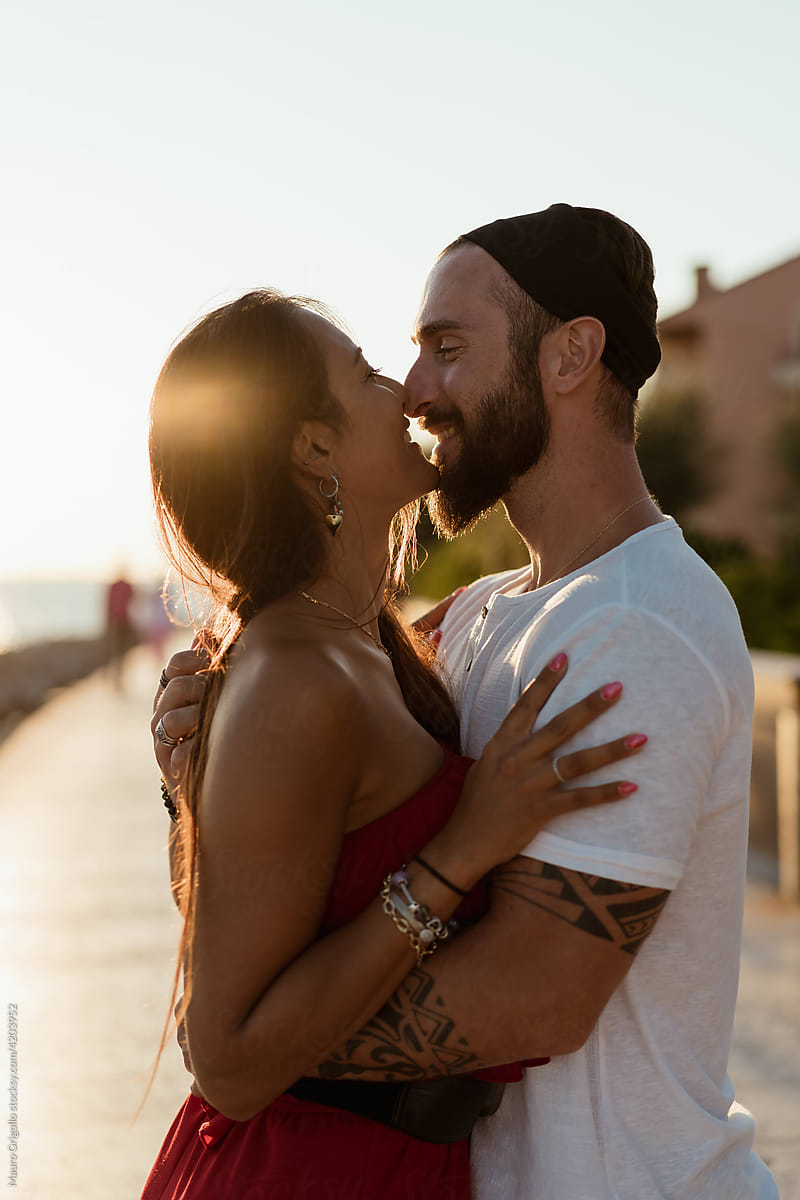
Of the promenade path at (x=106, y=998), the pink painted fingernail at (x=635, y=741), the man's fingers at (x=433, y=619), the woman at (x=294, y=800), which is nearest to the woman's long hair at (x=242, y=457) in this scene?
the woman at (x=294, y=800)

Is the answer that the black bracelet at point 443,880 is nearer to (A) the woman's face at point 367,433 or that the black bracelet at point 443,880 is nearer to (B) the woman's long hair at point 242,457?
(B) the woman's long hair at point 242,457

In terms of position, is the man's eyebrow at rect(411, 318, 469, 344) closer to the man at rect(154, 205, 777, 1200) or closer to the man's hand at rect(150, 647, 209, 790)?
the man at rect(154, 205, 777, 1200)

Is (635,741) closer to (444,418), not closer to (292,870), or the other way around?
(292,870)

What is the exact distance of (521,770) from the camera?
195 centimetres

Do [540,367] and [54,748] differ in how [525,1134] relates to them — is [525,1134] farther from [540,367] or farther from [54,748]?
[54,748]

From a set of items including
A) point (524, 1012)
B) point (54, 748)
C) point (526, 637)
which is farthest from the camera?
point (54, 748)

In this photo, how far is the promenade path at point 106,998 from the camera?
439 cm

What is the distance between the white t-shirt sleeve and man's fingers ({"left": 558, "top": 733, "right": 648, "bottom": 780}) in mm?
20

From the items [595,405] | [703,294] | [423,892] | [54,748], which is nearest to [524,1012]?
[423,892]

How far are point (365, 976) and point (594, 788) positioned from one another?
0.44 meters

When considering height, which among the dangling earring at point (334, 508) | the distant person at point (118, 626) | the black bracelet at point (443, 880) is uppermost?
the dangling earring at point (334, 508)

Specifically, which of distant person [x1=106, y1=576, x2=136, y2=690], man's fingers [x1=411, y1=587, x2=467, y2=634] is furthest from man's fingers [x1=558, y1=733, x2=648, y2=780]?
distant person [x1=106, y1=576, x2=136, y2=690]

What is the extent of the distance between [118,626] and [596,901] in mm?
20279

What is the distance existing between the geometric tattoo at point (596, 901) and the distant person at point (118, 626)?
19.6 metres
